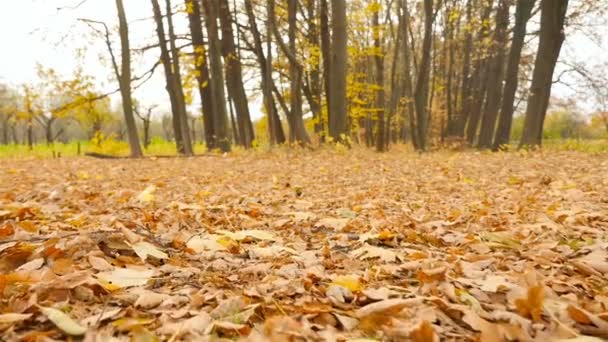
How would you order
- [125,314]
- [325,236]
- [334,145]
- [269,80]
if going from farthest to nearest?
1. [269,80]
2. [334,145]
3. [325,236]
4. [125,314]

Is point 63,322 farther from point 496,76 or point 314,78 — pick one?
point 314,78

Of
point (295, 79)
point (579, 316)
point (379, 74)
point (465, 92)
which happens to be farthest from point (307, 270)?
point (465, 92)

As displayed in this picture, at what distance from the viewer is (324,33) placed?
40.6 feet

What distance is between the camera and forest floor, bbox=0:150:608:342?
49.1 inches

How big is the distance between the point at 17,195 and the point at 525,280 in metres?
4.14

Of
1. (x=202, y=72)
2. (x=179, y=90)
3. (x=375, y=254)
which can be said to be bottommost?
(x=375, y=254)

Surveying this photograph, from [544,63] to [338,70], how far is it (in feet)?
15.5

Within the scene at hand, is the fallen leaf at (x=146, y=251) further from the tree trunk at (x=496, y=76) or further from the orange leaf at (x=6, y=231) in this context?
the tree trunk at (x=496, y=76)

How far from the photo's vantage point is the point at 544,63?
1014 cm

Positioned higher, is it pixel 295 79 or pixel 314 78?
pixel 314 78

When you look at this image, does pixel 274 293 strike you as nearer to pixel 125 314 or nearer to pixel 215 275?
pixel 215 275

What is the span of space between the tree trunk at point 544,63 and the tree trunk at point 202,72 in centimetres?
853

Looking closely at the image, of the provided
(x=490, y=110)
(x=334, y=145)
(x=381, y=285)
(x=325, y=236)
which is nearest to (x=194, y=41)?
(x=334, y=145)

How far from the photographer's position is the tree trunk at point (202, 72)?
43.4 feet
